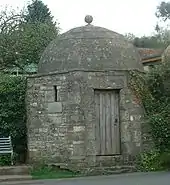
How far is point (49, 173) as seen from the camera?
14.4 m

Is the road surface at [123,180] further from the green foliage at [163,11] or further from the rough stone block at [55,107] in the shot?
the green foliage at [163,11]

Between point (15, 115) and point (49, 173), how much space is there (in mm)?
3443

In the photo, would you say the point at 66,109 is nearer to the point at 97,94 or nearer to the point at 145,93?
the point at 97,94

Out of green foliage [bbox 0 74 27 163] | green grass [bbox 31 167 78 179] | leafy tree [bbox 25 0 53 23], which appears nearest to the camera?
green grass [bbox 31 167 78 179]

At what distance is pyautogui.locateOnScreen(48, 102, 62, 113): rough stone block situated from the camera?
15142mm

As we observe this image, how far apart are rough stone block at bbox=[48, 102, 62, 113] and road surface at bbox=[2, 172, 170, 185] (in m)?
2.80

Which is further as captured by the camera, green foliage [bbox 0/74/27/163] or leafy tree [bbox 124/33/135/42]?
leafy tree [bbox 124/33/135/42]

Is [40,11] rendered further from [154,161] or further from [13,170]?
[13,170]

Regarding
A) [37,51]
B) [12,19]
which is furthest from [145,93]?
[12,19]

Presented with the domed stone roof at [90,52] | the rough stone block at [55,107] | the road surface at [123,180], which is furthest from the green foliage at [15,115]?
the road surface at [123,180]

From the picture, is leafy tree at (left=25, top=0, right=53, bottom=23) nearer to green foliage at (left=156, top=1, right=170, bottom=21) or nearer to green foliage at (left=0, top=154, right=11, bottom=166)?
green foliage at (left=156, top=1, right=170, bottom=21)

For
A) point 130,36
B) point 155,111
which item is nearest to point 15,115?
point 155,111

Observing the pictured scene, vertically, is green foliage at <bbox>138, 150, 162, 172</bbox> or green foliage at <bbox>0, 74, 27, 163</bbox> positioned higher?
green foliage at <bbox>0, 74, 27, 163</bbox>

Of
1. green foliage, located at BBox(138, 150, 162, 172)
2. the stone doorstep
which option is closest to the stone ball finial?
green foliage, located at BBox(138, 150, 162, 172)
